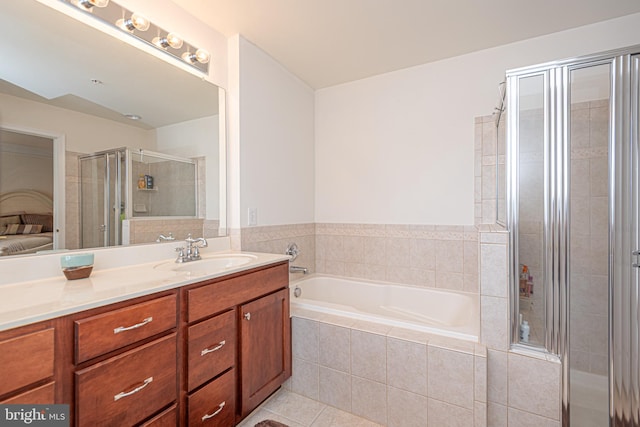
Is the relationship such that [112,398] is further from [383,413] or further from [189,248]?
[383,413]

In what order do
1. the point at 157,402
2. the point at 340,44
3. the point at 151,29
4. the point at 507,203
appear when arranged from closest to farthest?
the point at 157,402
the point at 507,203
the point at 151,29
the point at 340,44

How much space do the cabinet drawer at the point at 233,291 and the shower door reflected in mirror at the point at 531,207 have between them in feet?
4.36

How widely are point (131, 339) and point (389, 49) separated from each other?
8.05 ft

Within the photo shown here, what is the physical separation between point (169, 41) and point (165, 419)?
197 centimetres

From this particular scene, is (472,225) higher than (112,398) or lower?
higher

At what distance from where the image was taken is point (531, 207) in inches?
59.2

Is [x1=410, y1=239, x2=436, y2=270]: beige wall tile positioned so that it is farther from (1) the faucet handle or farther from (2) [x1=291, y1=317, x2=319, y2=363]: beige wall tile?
(1) the faucet handle

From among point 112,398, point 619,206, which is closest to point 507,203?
point 619,206

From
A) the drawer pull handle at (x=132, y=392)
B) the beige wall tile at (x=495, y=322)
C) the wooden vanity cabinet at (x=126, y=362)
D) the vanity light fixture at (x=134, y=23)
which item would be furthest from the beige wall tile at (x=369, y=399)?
the vanity light fixture at (x=134, y=23)

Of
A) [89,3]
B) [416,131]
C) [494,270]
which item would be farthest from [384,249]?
[89,3]

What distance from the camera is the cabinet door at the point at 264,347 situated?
1.53m

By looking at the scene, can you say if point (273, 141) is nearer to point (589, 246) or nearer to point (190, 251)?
point (190, 251)

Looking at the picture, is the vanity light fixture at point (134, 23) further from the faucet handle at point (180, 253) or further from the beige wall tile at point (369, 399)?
the beige wall tile at point (369, 399)

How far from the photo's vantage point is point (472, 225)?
7.62 feet
